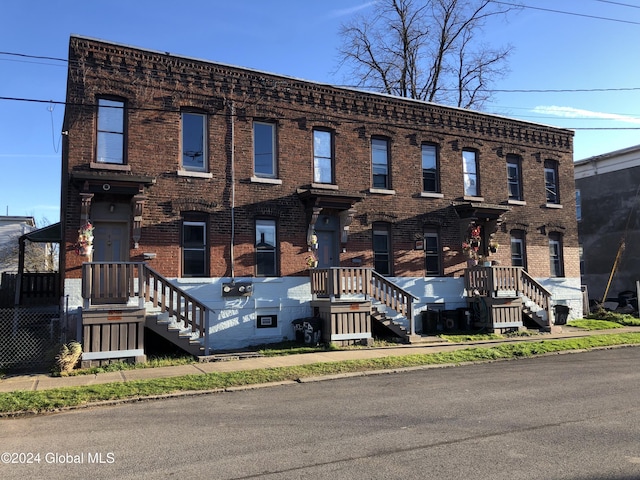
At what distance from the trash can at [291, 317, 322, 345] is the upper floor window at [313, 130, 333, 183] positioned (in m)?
4.78

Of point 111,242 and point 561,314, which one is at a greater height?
Result: point 111,242

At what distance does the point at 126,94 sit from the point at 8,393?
8.99 meters

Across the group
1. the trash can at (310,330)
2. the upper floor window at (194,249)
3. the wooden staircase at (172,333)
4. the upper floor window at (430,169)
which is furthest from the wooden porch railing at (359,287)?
the upper floor window at (430,169)

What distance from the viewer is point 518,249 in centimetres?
2139

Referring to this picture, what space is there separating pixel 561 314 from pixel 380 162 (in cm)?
937

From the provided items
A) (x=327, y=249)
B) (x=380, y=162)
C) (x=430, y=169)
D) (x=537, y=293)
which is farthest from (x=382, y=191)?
(x=537, y=293)

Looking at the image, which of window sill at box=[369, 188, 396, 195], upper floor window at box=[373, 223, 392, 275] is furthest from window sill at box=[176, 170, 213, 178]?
upper floor window at box=[373, 223, 392, 275]

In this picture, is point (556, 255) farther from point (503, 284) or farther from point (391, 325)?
point (391, 325)

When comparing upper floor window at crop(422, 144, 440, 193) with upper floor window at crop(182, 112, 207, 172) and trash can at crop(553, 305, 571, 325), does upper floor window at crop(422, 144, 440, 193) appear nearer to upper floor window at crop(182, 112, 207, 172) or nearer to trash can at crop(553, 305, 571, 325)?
trash can at crop(553, 305, 571, 325)

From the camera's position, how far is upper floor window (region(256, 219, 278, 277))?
54.6ft

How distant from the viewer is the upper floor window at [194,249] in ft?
51.2

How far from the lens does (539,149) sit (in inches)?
879

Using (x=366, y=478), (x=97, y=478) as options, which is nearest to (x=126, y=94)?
(x=97, y=478)

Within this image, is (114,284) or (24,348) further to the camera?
(114,284)
